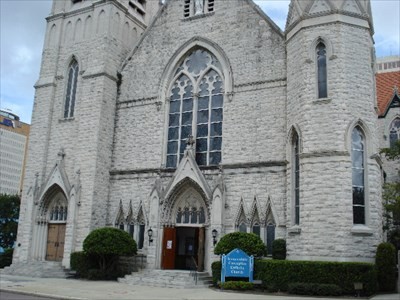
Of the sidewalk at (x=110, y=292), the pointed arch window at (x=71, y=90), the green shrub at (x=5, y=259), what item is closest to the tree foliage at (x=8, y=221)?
the green shrub at (x=5, y=259)

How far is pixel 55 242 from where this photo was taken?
81.1 ft

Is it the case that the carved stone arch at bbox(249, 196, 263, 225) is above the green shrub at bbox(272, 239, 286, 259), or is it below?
above

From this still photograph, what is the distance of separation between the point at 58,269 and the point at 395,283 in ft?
49.0

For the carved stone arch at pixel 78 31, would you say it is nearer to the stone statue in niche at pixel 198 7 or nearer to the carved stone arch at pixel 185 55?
the carved stone arch at pixel 185 55

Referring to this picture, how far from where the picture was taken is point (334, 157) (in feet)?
59.9

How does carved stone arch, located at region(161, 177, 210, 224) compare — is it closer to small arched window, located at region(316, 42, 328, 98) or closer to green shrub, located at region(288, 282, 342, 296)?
green shrub, located at region(288, 282, 342, 296)

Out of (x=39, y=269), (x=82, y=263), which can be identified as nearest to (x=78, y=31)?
(x=82, y=263)

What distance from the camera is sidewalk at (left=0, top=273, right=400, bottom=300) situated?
1544 centimetres

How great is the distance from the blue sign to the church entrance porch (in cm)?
324

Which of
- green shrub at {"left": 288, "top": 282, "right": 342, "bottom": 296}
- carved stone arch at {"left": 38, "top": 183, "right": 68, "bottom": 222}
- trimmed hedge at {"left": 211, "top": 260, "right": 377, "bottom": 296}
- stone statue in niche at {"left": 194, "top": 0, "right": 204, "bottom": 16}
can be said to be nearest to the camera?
green shrub at {"left": 288, "top": 282, "right": 342, "bottom": 296}

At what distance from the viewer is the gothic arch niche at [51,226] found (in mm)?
24625

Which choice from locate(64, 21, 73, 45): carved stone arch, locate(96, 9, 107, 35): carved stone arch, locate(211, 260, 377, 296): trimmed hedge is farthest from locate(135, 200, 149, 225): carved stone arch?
locate(64, 21, 73, 45): carved stone arch

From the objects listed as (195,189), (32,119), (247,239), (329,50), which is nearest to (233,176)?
(195,189)

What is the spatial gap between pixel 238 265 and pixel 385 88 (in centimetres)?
1768
